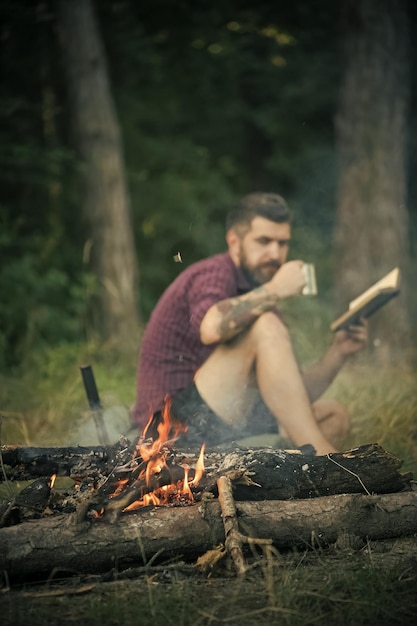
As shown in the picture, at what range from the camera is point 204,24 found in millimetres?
13406

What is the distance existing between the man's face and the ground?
2.22m

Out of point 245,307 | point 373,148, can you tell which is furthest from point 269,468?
point 373,148

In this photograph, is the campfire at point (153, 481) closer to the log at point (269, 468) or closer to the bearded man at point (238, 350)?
the log at point (269, 468)

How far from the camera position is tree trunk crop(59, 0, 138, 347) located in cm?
992

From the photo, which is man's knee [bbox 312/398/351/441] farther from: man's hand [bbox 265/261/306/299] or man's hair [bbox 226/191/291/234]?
man's hair [bbox 226/191/291/234]

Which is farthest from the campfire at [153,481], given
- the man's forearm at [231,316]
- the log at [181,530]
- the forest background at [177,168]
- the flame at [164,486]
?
the forest background at [177,168]

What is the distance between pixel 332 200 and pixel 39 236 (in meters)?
5.42

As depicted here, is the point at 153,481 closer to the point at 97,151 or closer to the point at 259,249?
the point at 259,249

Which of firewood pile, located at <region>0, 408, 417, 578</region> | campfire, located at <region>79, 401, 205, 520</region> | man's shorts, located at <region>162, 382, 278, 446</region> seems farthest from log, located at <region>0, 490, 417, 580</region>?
man's shorts, located at <region>162, 382, 278, 446</region>

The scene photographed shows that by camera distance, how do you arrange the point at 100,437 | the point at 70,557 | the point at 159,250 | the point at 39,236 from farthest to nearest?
the point at 159,250 → the point at 39,236 → the point at 100,437 → the point at 70,557

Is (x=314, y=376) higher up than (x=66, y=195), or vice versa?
(x=66, y=195)

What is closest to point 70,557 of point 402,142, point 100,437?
point 100,437

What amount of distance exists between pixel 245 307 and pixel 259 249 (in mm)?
537

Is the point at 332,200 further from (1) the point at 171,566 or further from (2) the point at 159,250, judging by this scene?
(1) the point at 171,566
